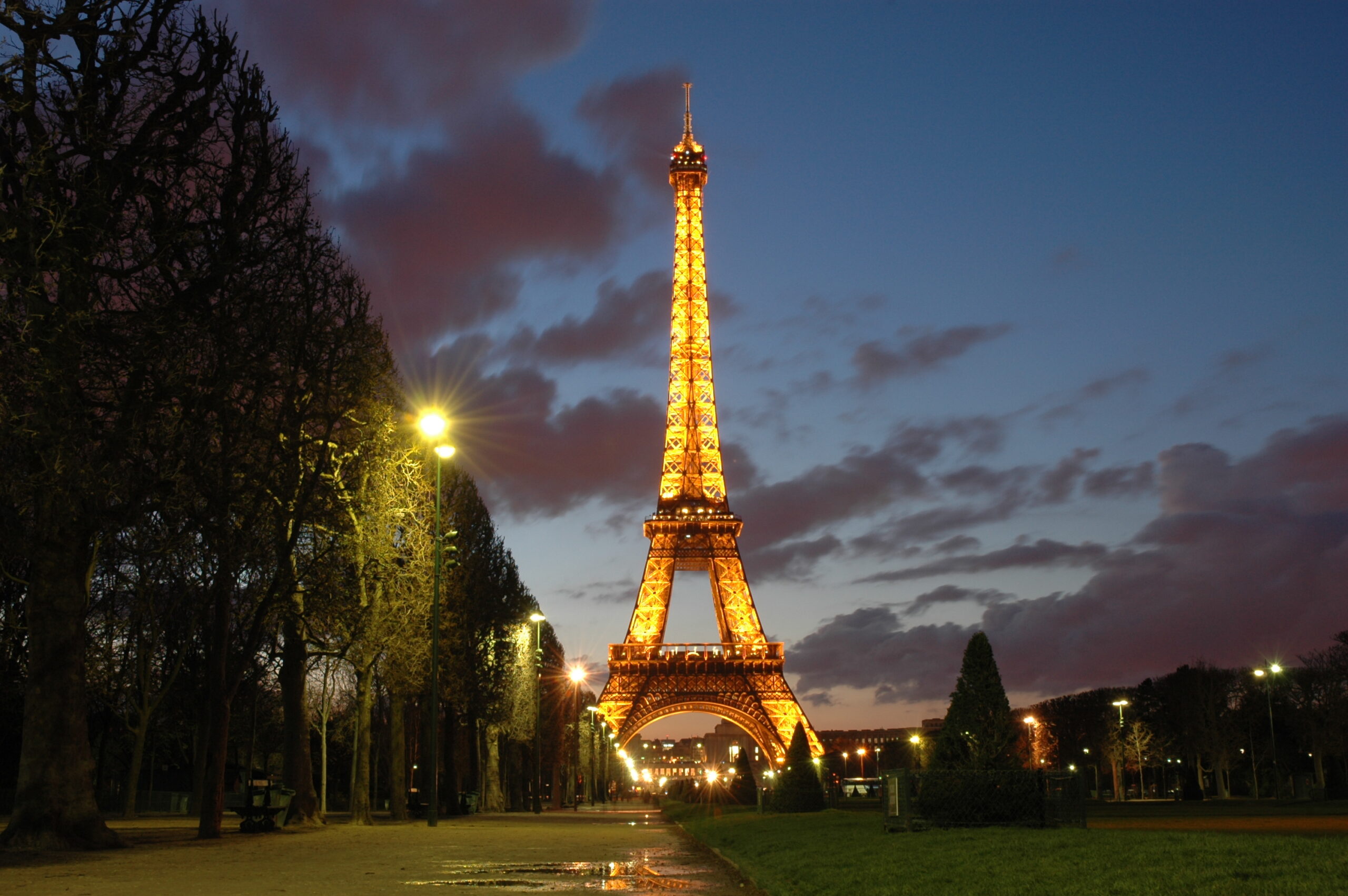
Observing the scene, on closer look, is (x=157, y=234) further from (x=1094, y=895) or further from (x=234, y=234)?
(x=1094, y=895)

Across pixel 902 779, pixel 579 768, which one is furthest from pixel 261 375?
pixel 579 768

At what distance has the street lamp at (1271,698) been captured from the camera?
7906 cm

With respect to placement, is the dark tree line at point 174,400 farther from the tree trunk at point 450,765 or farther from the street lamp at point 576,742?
the street lamp at point 576,742

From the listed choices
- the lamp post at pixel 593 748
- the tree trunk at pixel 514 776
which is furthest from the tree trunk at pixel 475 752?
the lamp post at pixel 593 748

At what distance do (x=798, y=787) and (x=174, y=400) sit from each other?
25.0 metres

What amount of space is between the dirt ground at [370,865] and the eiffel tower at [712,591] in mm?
61382

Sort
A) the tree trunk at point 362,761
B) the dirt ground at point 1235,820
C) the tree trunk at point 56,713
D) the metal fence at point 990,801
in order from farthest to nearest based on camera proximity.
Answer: the tree trunk at point 362,761 → the metal fence at point 990,801 → the dirt ground at point 1235,820 → the tree trunk at point 56,713

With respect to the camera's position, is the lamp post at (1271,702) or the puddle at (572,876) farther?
the lamp post at (1271,702)

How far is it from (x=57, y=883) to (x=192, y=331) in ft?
36.0

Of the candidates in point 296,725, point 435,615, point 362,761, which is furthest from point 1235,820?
point 362,761

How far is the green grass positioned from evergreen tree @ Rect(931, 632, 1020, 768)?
282 cm

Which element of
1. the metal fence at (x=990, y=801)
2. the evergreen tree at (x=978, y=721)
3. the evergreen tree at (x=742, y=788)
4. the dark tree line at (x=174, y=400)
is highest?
the dark tree line at (x=174, y=400)

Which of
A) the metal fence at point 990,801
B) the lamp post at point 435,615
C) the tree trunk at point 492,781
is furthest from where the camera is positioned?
the tree trunk at point 492,781

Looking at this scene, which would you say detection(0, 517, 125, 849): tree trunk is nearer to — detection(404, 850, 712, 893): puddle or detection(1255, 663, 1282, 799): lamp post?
detection(404, 850, 712, 893): puddle
